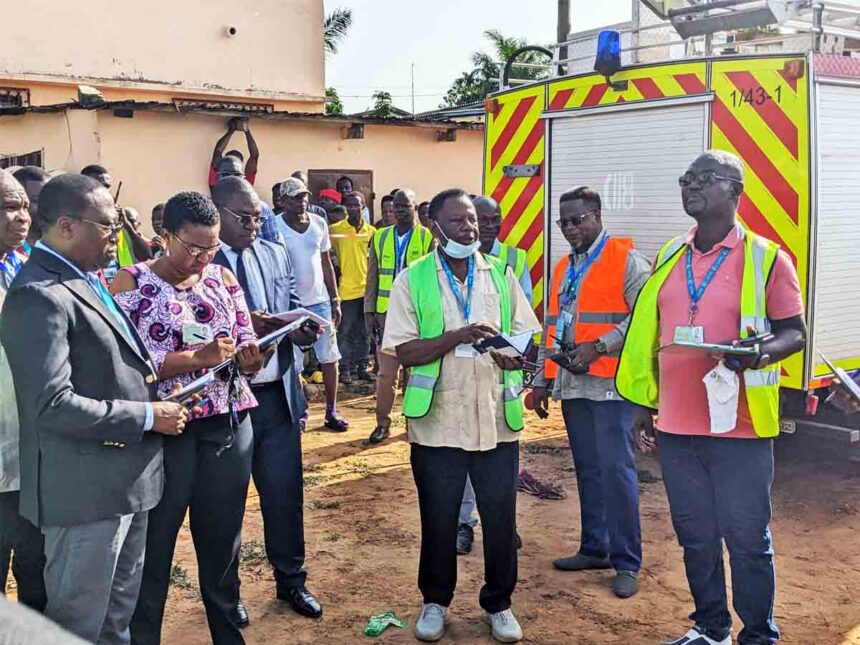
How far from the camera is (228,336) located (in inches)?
143

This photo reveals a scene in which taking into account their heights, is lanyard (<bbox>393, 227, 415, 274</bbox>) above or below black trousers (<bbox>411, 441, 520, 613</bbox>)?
above

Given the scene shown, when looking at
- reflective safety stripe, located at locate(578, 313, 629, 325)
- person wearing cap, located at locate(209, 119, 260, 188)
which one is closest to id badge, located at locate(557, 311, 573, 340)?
reflective safety stripe, located at locate(578, 313, 629, 325)

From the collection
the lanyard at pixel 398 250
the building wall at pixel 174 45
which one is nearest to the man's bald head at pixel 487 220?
the lanyard at pixel 398 250

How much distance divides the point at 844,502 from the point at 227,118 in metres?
8.95

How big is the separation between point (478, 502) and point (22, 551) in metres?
1.95

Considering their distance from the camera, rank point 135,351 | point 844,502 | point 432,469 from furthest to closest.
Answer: point 844,502, point 432,469, point 135,351

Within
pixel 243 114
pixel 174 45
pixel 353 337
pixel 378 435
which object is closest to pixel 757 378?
pixel 378 435

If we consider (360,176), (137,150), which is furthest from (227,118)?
(360,176)

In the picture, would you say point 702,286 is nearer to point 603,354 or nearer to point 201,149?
point 603,354

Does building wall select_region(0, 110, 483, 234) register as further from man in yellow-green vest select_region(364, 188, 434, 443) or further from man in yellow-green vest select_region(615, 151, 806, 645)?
man in yellow-green vest select_region(615, 151, 806, 645)

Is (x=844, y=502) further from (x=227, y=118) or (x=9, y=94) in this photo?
(x=9, y=94)

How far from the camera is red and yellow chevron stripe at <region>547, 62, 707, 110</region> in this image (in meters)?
5.86

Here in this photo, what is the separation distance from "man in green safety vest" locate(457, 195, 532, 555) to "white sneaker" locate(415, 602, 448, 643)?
3.44ft

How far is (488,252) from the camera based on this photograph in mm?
5727
